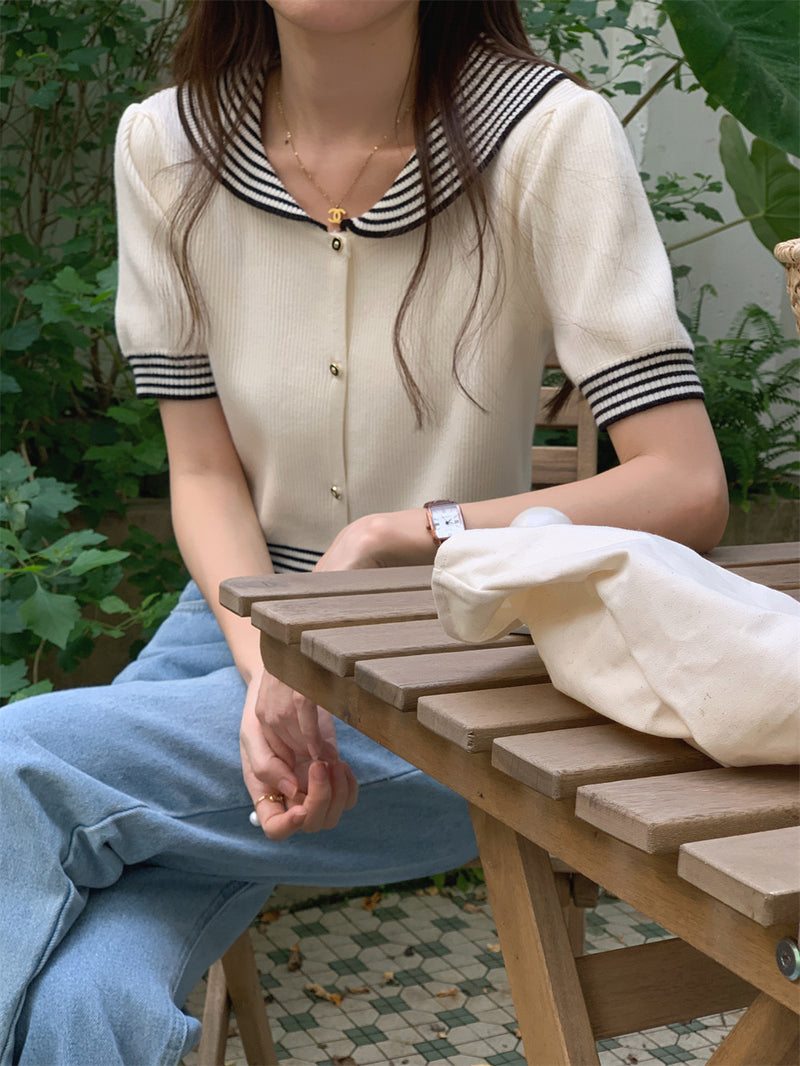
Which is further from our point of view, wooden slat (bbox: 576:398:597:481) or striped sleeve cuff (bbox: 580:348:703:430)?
wooden slat (bbox: 576:398:597:481)

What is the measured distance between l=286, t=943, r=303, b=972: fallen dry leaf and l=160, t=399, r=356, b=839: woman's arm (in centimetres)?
119

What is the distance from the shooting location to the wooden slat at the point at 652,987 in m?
1.01

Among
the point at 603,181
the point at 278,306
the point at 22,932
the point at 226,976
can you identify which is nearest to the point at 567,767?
the point at 22,932

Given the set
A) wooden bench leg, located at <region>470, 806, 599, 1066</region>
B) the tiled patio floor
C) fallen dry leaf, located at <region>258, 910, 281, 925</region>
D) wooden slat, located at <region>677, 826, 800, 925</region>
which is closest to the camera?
wooden slat, located at <region>677, 826, 800, 925</region>

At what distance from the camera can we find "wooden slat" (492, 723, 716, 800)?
0.65 m

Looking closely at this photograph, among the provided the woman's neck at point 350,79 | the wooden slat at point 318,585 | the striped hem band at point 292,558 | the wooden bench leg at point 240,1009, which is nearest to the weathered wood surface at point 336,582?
the wooden slat at point 318,585

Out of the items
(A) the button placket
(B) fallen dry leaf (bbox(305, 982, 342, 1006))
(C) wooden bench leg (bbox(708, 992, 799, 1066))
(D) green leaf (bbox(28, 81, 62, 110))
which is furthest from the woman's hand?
(D) green leaf (bbox(28, 81, 62, 110))

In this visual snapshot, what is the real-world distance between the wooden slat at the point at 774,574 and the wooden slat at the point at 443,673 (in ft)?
0.98

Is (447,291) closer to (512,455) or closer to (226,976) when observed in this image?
(512,455)

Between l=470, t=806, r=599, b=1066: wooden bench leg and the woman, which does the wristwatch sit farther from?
l=470, t=806, r=599, b=1066: wooden bench leg

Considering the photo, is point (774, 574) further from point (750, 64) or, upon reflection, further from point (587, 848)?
point (750, 64)

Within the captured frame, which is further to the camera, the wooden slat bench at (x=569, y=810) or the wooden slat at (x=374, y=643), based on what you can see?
the wooden slat at (x=374, y=643)

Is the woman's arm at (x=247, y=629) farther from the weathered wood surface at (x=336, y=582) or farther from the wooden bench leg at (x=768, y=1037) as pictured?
the wooden bench leg at (x=768, y=1037)

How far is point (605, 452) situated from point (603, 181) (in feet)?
6.17
